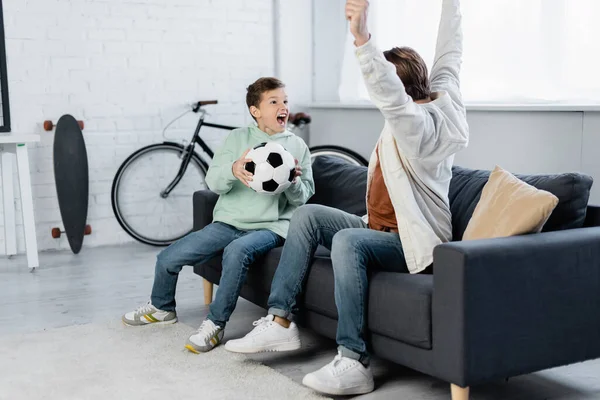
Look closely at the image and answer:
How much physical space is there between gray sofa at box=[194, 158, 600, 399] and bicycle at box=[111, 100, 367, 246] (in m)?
2.63

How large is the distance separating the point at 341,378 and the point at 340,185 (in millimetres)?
1181

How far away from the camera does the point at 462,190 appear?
2.83 metres

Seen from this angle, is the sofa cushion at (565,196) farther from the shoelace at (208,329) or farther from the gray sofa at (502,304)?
the shoelace at (208,329)

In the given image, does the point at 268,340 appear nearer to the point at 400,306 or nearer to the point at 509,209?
the point at 400,306

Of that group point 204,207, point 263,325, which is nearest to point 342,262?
point 263,325

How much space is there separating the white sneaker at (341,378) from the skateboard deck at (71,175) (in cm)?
274

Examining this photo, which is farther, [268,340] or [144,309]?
[144,309]

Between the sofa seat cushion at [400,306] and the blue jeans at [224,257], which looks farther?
the blue jeans at [224,257]

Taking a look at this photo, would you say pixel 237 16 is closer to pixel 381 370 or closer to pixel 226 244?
pixel 226 244

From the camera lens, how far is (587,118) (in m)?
3.45

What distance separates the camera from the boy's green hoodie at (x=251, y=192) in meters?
3.12

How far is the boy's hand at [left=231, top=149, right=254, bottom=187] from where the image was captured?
2941mm

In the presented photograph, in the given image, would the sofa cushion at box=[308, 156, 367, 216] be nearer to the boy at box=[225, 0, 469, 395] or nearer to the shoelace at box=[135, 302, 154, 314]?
the boy at box=[225, 0, 469, 395]

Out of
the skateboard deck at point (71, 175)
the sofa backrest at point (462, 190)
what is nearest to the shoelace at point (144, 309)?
the sofa backrest at point (462, 190)
